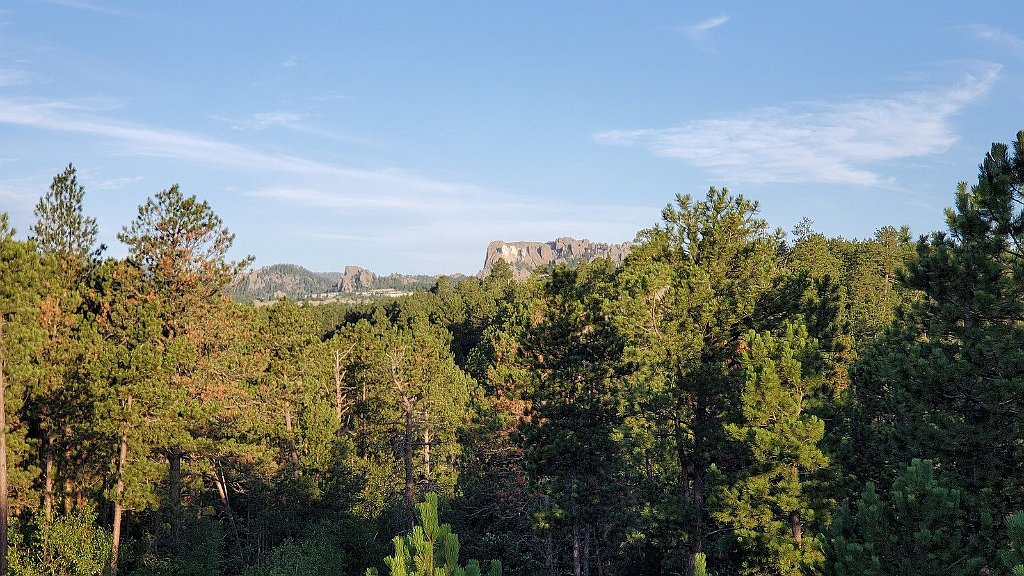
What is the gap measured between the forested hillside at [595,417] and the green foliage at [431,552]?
0.13ft

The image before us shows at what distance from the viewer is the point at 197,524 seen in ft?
89.3

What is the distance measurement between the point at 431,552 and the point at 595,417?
15397 millimetres

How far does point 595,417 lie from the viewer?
22984 mm

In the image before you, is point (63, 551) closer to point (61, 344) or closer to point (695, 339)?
point (61, 344)

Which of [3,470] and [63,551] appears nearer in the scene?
[63,551]

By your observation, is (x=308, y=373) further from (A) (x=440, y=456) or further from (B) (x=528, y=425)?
(B) (x=528, y=425)

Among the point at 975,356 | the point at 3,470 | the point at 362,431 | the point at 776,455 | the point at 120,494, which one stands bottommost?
the point at 362,431

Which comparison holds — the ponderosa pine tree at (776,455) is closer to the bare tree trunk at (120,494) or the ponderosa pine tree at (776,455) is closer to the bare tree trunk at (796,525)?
the bare tree trunk at (796,525)

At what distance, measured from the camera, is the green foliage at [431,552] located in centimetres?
804

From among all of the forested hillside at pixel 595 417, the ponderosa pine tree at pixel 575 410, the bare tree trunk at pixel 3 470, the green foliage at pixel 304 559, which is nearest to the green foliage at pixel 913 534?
the forested hillside at pixel 595 417

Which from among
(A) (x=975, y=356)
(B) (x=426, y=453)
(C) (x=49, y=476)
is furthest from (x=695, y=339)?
(B) (x=426, y=453)

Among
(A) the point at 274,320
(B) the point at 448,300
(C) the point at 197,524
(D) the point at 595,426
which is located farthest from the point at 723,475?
(B) the point at 448,300

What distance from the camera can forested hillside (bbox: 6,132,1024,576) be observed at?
500 inches

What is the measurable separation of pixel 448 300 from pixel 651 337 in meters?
76.5
